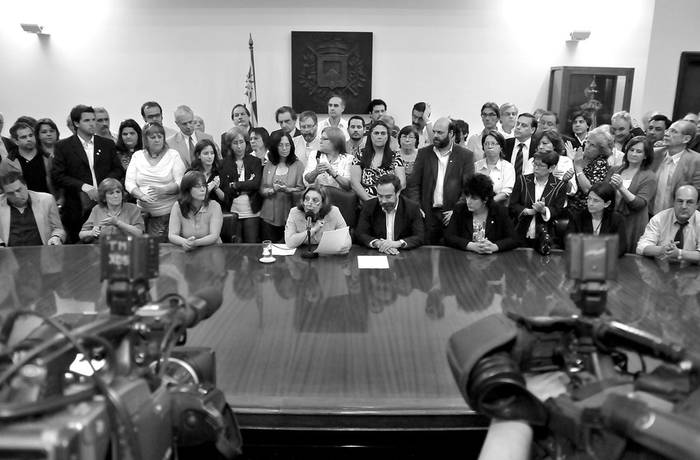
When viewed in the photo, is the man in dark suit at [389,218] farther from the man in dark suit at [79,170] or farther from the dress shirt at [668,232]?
the man in dark suit at [79,170]

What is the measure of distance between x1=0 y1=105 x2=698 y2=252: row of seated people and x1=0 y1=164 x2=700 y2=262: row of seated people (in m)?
0.28

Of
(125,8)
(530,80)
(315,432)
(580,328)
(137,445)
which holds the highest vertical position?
(125,8)

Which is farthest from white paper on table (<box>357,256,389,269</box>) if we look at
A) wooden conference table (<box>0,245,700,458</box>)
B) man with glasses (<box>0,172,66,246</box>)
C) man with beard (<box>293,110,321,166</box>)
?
man with glasses (<box>0,172,66,246</box>)

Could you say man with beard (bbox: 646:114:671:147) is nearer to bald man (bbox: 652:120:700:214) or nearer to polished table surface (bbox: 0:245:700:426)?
bald man (bbox: 652:120:700:214)

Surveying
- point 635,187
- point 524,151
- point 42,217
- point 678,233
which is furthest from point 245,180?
point 678,233

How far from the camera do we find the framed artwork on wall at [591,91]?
598 centimetres

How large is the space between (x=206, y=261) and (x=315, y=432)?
165 cm

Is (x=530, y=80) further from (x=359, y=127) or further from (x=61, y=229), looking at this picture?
(x=61, y=229)

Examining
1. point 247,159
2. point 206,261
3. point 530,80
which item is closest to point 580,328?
point 206,261

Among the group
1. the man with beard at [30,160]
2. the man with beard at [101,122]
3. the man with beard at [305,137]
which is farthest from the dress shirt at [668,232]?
the man with beard at [30,160]

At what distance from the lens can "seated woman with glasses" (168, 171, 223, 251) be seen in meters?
3.27

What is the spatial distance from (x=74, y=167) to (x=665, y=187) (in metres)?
4.03

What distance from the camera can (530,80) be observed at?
6328 mm

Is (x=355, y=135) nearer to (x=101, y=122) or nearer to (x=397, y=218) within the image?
(x=397, y=218)
